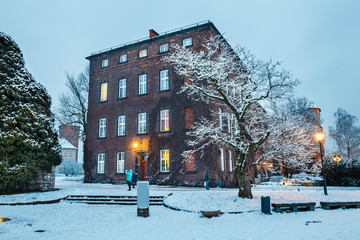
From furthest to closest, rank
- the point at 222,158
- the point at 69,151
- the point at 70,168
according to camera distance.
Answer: the point at 69,151
the point at 70,168
the point at 222,158

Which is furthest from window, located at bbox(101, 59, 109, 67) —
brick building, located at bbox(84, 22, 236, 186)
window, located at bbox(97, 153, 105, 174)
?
window, located at bbox(97, 153, 105, 174)

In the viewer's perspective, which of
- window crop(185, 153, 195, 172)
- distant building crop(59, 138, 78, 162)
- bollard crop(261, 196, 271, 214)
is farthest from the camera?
distant building crop(59, 138, 78, 162)

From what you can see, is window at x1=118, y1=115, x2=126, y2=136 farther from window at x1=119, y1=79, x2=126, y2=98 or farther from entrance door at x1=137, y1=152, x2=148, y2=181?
entrance door at x1=137, y1=152, x2=148, y2=181

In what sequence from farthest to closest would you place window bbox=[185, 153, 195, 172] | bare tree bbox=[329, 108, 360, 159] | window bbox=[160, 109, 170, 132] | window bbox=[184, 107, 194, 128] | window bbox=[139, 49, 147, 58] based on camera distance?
1. bare tree bbox=[329, 108, 360, 159]
2. window bbox=[139, 49, 147, 58]
3. window bbox=[160, 109, 170, 132]
4. window bbox=[184, 107, 194, 128]
5. window bbox=[185, 153, 195, 172]

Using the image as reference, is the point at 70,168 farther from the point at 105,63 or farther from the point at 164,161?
the point at 164,161

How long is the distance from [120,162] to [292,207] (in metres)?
18.6

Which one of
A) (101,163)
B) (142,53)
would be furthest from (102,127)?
(142,53)

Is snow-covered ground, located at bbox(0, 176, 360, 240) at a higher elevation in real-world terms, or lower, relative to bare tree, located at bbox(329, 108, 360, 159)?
lower

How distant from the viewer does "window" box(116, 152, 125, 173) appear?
26220 mm

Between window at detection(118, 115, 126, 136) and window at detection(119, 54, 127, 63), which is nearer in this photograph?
window at detection(118, 115, 126, 136)

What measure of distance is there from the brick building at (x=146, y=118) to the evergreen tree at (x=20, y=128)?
7.58m

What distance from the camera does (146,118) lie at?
25859mm

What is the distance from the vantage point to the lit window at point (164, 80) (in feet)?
83.4

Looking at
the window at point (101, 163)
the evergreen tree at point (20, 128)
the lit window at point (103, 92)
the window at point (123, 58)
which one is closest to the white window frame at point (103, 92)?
the lit window at point (103, 92)
